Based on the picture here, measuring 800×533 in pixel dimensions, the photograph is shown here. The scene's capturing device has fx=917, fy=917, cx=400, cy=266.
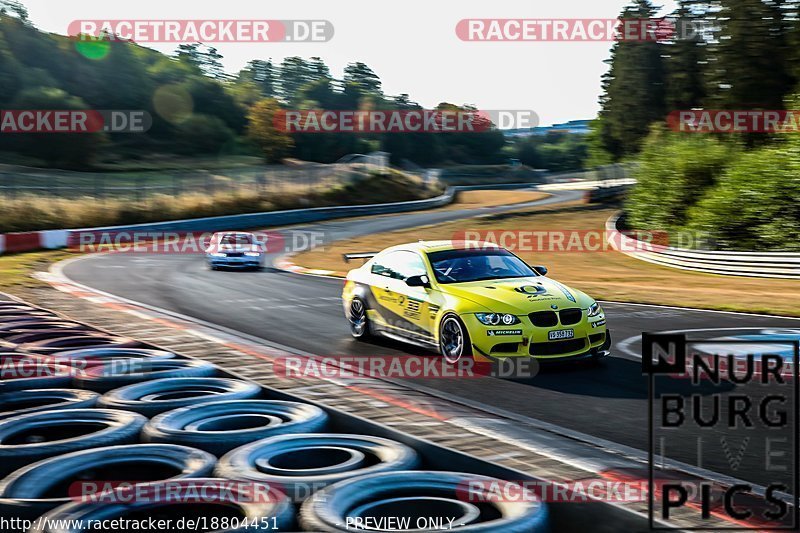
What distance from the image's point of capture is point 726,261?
2538cm

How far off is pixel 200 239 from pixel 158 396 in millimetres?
37465

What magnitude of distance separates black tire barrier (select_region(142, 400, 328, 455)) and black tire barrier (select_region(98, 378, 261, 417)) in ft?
1.25

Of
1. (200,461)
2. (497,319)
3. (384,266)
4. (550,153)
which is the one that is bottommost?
(200,461)

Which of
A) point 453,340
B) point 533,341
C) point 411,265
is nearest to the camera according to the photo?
point 533,341

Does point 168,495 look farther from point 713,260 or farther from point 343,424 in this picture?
point 713,260

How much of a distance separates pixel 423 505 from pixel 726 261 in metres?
22.3

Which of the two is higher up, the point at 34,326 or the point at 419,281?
the point at 419,281

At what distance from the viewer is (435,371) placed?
10.3 metres

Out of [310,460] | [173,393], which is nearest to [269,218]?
[173,393]

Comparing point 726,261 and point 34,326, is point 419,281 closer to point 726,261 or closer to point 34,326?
point 34,326

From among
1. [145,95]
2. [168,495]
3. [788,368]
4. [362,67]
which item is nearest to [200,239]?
[788,368]
